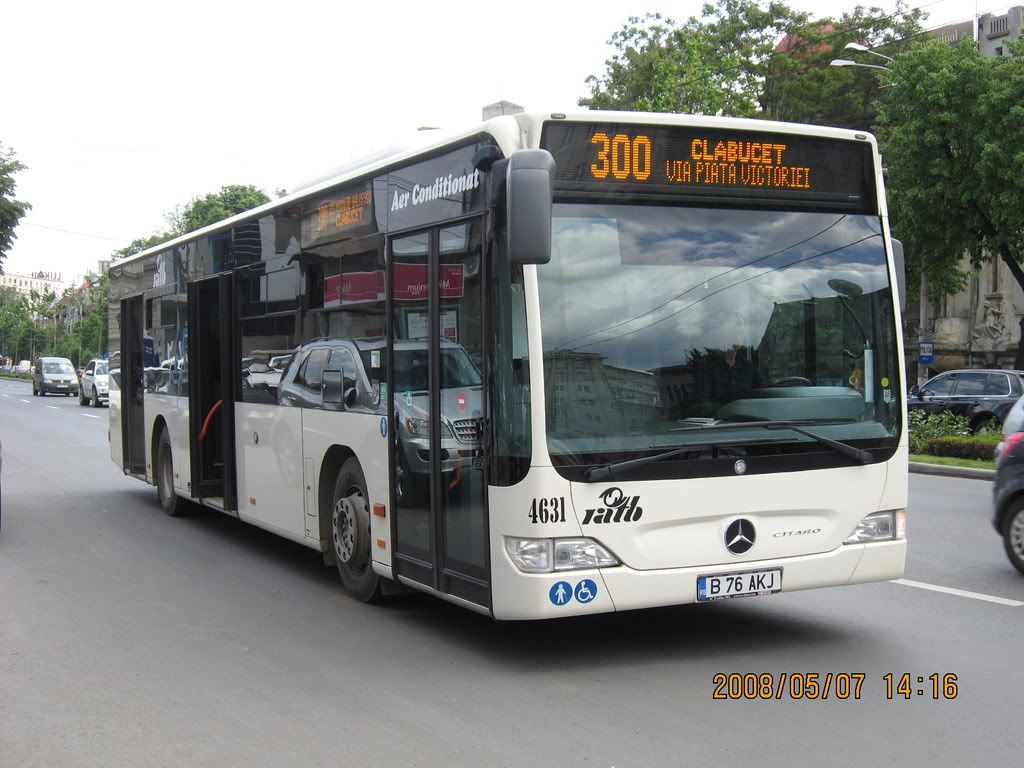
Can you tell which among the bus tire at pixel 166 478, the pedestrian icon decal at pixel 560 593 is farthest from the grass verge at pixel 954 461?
the pedestrian icon decal at pixel 560 593

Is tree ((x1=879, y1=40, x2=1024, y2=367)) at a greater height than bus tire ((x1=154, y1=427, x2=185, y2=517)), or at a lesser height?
greater

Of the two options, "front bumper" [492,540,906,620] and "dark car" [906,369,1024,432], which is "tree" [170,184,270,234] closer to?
"dark car" [906,369,1024,432]

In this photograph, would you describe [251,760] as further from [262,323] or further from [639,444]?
[262,323]

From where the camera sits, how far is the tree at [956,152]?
28.3m

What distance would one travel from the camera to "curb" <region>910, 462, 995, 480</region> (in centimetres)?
1788

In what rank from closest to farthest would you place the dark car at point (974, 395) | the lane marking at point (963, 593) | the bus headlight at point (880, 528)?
the bus headlight at point (880, 528) < the lane marking at point (963, 593) < the dark car at point (974, 395)

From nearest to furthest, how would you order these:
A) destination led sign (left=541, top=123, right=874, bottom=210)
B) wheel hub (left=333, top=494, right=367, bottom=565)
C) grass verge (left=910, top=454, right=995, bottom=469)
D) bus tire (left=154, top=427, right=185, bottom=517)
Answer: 1. destination led sign (left=541, top=123, right=874, bottom=210)
2. wheel hub (left=333, top=494, right=367, bottom=565)
3. bus tire (left=154, top=427, right=185, bottom=517)
4. grass verge (left=910, top=454, right=995, bottom=469)

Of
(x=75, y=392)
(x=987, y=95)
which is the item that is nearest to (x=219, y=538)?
(x=987, y=95)

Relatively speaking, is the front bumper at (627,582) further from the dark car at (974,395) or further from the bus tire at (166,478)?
the dark car at (974,395)

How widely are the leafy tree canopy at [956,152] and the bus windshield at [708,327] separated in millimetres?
23242

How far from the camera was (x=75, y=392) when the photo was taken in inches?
→ 2180

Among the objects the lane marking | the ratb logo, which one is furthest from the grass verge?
the ratb logo

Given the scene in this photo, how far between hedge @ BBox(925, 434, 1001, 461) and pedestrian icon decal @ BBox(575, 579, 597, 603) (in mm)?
14729

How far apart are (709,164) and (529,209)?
140 cm
